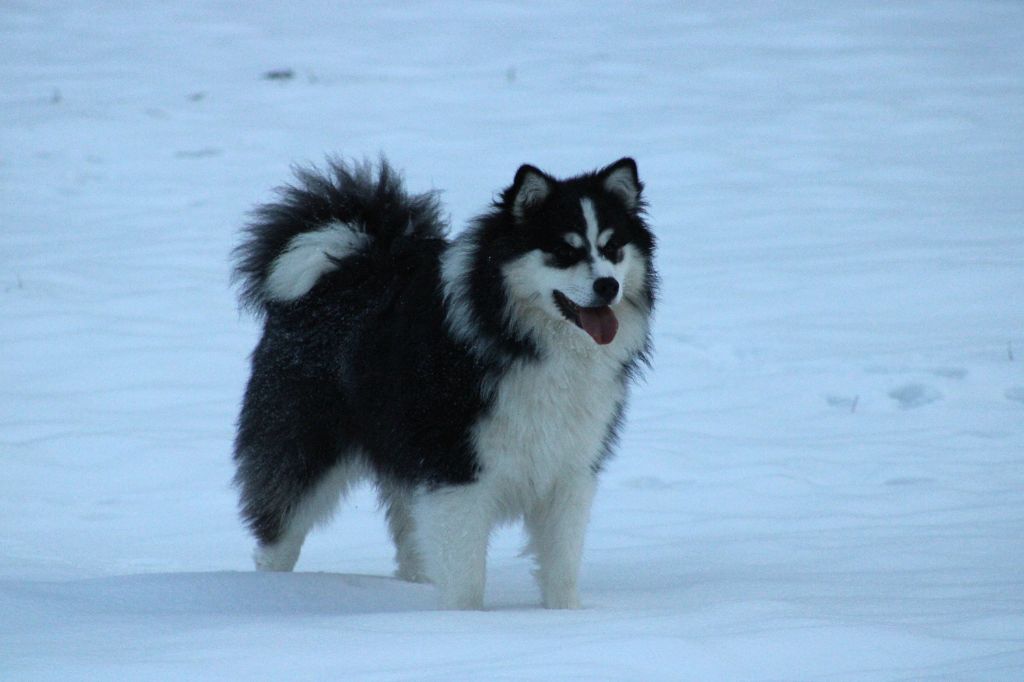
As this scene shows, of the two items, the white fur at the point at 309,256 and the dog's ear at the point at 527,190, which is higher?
the dog's ear at the point at 527,190

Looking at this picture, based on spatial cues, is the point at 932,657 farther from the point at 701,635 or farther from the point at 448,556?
the point at 448,556

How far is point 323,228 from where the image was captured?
4.58 metres

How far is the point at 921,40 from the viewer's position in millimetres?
14227

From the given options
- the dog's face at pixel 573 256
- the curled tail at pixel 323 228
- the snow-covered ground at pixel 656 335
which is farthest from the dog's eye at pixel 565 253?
the snow-covered ground at pixel 656 335

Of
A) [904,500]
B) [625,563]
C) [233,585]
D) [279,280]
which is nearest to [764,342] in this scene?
[904,500]

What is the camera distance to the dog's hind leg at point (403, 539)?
15.4 feet

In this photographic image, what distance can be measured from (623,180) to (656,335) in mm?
3648

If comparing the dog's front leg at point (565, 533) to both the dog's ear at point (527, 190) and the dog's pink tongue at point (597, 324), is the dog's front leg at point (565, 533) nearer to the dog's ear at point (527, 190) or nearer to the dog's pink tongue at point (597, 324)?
the dog's pink tongue at point (597, 324)

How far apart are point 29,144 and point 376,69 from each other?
3950 mm

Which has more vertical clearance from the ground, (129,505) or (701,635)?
(701,635)

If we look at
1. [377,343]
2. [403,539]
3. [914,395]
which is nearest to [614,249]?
[377,343]

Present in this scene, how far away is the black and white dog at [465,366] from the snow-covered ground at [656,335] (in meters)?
0.33

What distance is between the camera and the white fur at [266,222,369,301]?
4.49 metres

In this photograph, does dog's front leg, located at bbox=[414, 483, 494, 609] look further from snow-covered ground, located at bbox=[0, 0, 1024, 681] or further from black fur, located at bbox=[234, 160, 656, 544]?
snow-covered ground, located at bbox=[0, 0, 1024, 681]
